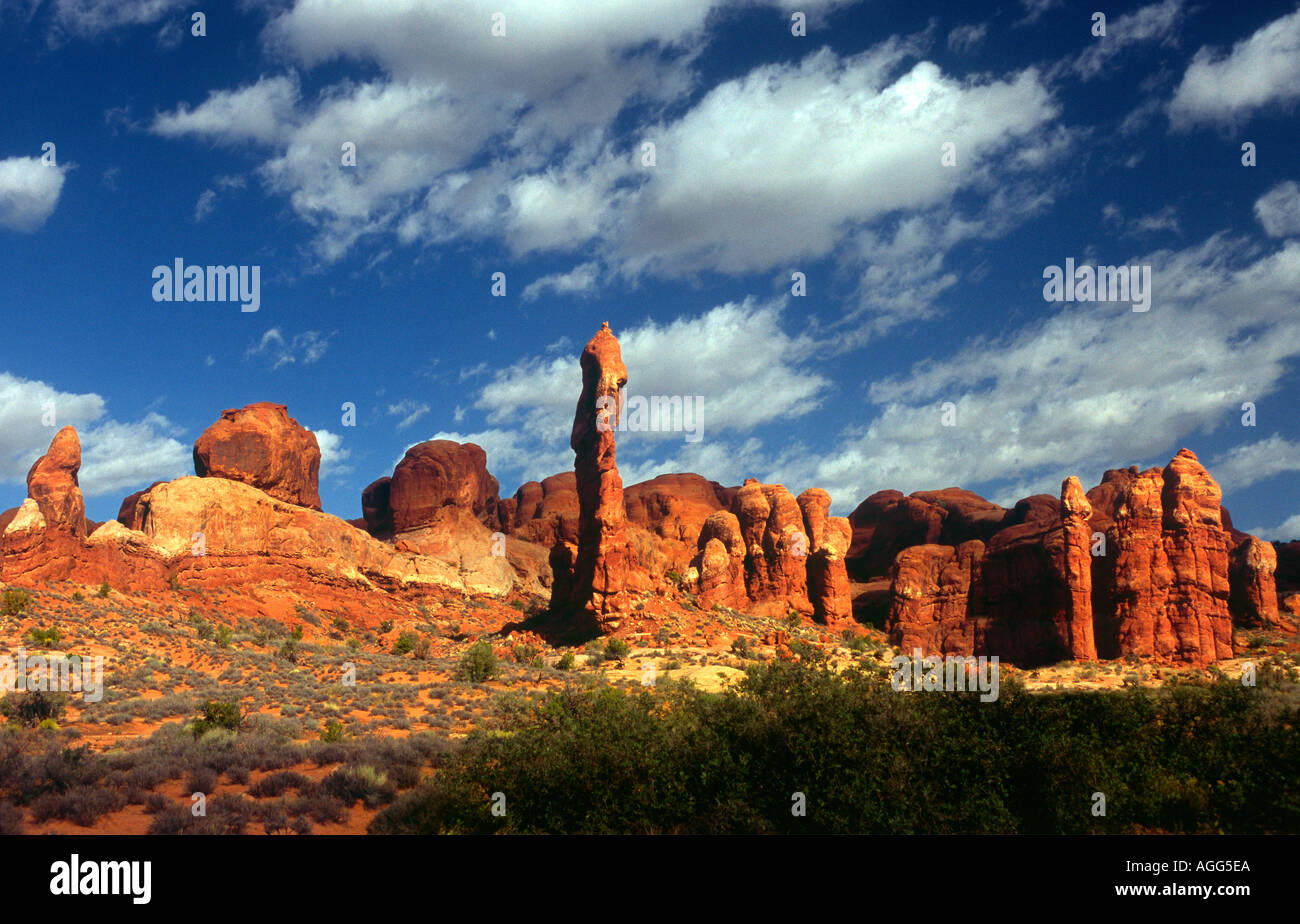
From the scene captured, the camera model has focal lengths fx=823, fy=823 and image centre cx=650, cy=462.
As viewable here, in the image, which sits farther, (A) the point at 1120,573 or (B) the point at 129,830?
(A) the point at 1120,573

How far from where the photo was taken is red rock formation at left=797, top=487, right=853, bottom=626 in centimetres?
7406

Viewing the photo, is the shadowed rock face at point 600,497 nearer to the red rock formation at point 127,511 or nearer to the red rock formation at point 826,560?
the red rock formation at point 826,560

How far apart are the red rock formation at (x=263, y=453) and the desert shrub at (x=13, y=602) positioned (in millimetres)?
31476

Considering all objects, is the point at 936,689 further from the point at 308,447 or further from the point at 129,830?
the point at 308,447

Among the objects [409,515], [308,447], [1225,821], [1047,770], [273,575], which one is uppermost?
[308,447]

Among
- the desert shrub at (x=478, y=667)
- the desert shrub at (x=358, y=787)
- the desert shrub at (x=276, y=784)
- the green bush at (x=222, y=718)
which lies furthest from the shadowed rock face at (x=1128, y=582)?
the desert shrub at (x=276, y=784)

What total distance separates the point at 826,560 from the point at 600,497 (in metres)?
27.4

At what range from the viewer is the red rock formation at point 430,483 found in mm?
96938

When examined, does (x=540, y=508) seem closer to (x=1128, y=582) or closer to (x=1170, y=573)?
(x=1128, y=582)

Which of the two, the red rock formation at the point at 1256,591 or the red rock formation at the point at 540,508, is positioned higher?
the red rock formation at the point at 540,508

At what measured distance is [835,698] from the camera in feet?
55.8

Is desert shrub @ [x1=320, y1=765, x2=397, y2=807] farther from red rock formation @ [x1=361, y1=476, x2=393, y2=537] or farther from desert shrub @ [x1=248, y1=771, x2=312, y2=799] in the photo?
red rock formation @ [x1=361, y1=476, x2=393, y2=537]
